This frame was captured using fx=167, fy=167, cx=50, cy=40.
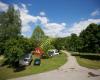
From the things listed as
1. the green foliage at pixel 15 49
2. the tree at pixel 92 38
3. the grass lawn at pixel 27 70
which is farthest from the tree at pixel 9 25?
the tree at pixel 92 38

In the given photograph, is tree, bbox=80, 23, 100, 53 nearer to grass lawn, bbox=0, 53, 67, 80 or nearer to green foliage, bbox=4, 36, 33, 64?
grass lawn, bbox=0, 53, 67, 80

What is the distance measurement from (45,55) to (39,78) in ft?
82.7

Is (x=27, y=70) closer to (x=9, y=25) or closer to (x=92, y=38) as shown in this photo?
(x=9, y=25)

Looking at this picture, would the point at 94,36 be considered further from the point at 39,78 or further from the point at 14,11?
the point at 39,78

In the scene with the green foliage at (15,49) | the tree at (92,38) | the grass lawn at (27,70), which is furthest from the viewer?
the tree at (92,38)

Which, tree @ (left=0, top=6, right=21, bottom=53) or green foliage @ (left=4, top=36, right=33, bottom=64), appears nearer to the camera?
green foliage @ (left=4, top=36, right=33, bottom=64)

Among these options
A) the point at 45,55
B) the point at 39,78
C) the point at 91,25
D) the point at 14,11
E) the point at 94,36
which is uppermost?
the point at 14,11

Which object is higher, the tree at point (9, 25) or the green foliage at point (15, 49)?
the tree at point (9, 25)

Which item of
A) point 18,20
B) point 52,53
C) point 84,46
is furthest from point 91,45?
point 18,20

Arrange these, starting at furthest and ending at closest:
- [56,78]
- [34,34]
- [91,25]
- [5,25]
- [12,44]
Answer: [34,34] < [91,25] < [5,25] < [12,44] < [56,78]

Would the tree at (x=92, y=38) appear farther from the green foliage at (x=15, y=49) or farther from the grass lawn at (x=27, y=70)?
the green foliage at (x=15, y=49)

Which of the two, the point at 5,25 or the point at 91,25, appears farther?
the point at 91,25

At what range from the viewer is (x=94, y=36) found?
51.3 meters

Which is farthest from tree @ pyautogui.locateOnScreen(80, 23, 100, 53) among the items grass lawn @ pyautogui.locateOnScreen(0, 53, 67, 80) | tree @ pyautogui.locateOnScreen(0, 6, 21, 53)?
tree @ pyautogui.locateOnScreen(0, 6, 21, 53)
